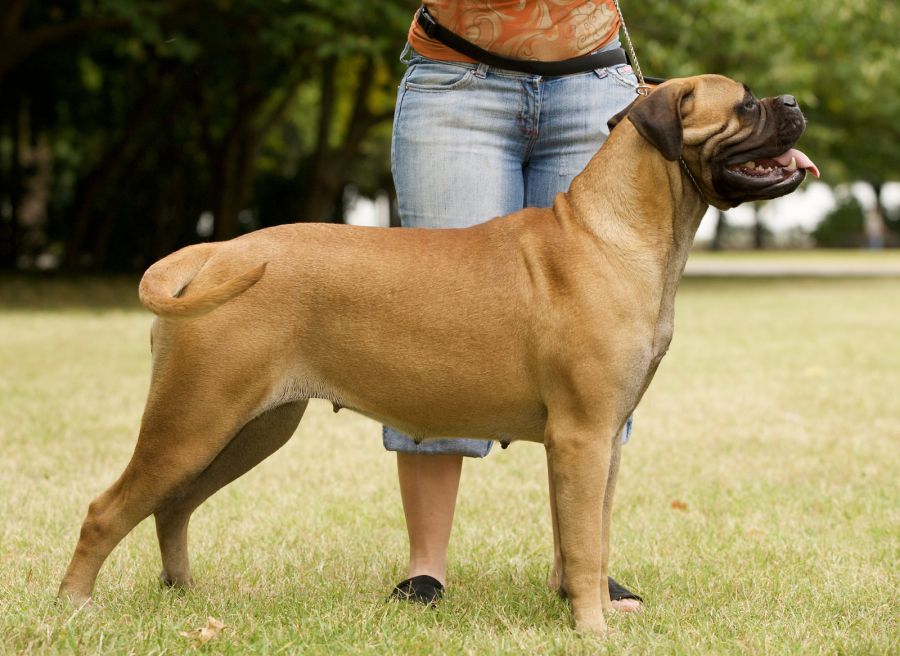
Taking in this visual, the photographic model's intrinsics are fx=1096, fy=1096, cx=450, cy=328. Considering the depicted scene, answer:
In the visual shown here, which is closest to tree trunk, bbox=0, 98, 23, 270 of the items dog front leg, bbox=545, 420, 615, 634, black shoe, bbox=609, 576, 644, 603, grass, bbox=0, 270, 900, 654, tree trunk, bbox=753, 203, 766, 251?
grass, bbox=0, 270, 900, 654

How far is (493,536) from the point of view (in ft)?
16.4

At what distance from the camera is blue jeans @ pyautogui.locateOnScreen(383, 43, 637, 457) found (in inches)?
163

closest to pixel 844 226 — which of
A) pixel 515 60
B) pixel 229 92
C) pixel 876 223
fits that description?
pixel 876 223

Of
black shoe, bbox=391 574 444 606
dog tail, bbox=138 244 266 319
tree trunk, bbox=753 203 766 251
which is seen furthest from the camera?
tree trunk, bbox=753 203 766 251

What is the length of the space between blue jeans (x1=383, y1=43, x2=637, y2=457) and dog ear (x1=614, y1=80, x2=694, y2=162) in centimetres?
61

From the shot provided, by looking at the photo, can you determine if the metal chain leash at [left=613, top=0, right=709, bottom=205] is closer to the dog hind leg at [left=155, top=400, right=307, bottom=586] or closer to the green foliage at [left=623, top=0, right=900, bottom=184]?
the dog hind leg at [left=155, top=400, right=307, bottom=586]

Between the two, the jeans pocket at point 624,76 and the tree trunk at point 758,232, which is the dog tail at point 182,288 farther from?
the tree trunk at point 758,232

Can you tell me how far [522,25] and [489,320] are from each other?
48.2 inches

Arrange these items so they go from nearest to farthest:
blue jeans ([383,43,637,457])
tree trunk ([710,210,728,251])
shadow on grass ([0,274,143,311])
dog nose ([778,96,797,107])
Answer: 1. dog nose ([778,96,797,107])
2. blue jeans ([383,43,637,457])
3. shadow on grass ([0,274,143,311])
4. tree trunk ([710,210,728,251])

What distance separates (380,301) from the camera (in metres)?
3.65

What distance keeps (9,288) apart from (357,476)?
14.2 m

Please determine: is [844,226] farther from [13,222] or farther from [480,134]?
[480,134]

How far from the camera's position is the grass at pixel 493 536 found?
11.8ft

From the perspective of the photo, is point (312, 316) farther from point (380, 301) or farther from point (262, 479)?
point (262, 479)
